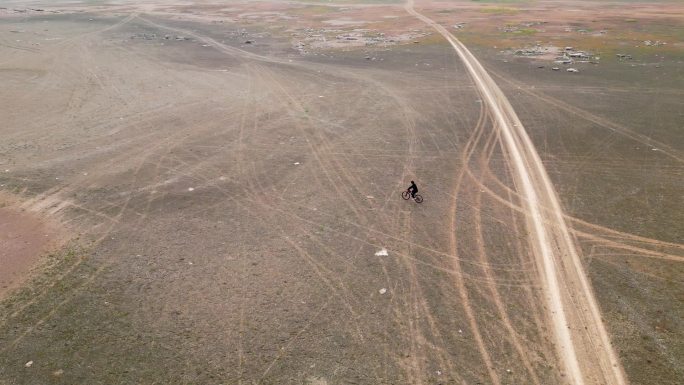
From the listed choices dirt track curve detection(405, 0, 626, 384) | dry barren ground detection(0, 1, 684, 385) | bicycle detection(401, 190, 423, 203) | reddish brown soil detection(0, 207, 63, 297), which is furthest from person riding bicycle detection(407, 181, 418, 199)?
reddish brown soil detection(0, 207, 63, 297)

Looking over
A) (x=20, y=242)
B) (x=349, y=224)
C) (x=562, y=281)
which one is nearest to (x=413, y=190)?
(x=349, y=224)

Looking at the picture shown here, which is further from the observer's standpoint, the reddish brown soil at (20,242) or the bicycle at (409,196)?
the bicycle at (409,196)

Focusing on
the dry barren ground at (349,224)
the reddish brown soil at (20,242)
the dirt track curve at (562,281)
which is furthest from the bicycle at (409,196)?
the reddish brown soil at (20,242)

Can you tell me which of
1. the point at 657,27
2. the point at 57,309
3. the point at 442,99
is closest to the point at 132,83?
the point at 442,99

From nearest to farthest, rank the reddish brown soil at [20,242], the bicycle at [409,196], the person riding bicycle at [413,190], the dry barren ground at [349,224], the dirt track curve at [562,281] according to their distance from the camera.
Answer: the dirt track curve at [562,281], the dry barren ground at [349,224], the reddish brown soil at [20,242], the person riding bicycle at [413,190], the bicycle at [409,196]

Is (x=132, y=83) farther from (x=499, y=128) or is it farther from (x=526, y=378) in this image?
(x=526, y=378)

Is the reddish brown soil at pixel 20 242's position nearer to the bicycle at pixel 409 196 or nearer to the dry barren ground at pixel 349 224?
the dry barren ground at pixel 349 224

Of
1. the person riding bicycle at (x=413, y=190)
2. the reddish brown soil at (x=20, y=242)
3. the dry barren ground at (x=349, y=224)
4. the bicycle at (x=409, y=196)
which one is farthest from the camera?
the bicycle at (x=409, y=196)
